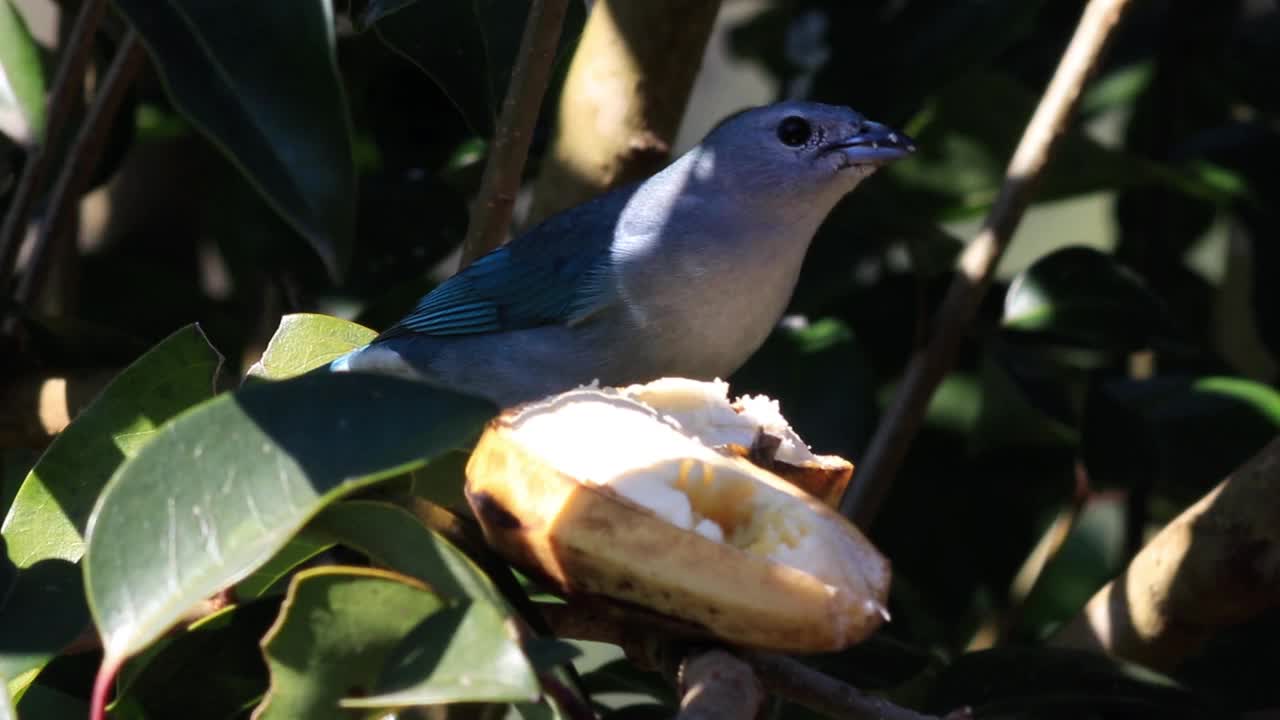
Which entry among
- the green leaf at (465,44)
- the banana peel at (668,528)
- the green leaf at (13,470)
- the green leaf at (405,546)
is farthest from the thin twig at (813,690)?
the green leaf at (13,470)

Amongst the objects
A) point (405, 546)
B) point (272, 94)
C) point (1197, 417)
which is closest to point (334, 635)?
point (405, 546)

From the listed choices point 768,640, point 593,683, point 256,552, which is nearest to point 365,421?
point 256,552

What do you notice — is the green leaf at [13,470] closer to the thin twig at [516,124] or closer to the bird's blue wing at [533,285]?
the bird's blue wing at [533,285]

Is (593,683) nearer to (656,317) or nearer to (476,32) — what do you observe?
(656,317)

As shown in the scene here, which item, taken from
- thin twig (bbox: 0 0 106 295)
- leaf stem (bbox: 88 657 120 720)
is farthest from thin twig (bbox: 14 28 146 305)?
leaf stem (bbox: 88 657 120 720)

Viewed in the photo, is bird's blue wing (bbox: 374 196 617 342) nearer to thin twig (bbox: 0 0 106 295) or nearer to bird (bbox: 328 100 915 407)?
bird (bbox: 328 100 915 407)

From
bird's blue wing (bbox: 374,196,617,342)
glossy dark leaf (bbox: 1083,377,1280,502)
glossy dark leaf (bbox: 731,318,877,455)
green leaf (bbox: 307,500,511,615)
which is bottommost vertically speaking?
glossy dark leaf (bbox: 1083,377,1280,502)
